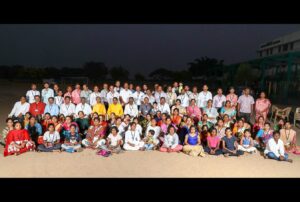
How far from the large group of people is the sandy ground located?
295 mm

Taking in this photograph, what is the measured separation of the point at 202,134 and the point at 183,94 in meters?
2.08

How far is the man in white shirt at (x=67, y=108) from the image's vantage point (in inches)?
332

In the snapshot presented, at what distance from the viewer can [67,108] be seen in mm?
8492

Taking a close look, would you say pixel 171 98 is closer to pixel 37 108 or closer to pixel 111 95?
pixel 111 95

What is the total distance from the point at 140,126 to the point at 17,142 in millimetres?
3068

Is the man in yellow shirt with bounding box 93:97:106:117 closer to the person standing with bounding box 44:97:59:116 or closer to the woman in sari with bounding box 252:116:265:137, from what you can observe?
the person standing with bounding box 44:97:59:116

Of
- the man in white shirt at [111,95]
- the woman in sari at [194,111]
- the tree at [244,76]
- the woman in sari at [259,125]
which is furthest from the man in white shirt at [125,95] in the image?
the tree at [244,76]

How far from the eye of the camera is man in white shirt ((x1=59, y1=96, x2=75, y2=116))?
8438mm

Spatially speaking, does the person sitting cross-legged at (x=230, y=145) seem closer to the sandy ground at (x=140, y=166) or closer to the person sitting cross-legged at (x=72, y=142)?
the sandy ground at (x=140, y=166)

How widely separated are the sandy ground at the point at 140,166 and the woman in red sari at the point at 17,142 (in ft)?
0.56

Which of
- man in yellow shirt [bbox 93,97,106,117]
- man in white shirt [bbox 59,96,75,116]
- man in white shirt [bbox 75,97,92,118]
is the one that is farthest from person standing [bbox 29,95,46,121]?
man in yellow shirt [bbox 93,97,106,117]

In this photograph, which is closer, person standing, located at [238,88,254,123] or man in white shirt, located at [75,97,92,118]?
man in white shirt, located at [75,97,92,118]

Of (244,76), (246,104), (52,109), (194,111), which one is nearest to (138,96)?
(194,111)
